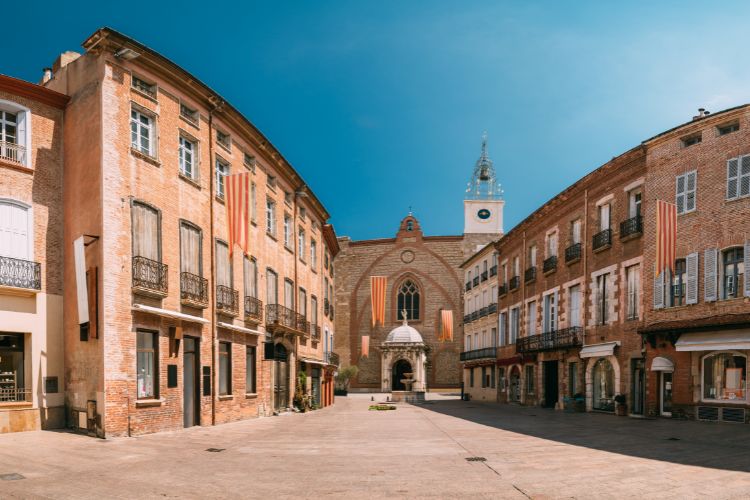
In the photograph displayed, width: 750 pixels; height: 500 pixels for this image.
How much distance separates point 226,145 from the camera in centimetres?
2467

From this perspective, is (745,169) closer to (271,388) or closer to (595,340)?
(595,340)

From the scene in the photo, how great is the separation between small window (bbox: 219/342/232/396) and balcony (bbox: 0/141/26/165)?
28.7ft

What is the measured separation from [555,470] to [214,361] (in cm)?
1320

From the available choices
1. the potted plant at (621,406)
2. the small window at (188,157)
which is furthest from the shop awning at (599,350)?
the small window at (188,157)

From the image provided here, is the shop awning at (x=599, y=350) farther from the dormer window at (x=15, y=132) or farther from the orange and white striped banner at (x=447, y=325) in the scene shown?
the orange and white striped banner at (x=447, y=325)

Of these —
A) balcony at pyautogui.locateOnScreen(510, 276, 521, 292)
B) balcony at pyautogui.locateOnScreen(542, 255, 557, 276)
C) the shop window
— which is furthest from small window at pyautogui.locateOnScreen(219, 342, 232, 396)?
balcony at pyautogui.locateOnScreen(510, 276, 521, 292)

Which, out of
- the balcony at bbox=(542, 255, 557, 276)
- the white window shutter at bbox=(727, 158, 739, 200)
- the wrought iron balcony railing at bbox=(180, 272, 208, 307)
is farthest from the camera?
the balcony at bbox=(542, 255, 557, 276)

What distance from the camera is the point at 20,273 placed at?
1703 cm

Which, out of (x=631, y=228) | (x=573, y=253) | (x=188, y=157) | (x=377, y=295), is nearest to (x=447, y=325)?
(x=377, y=295)

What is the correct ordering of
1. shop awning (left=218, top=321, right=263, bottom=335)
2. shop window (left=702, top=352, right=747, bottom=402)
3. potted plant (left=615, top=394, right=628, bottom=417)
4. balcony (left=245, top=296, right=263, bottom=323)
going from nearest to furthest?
shop window (left=702, top=352, right=747, bottom=402) < shop awning (left=218, top=321, right=263, bottom=335) < balcony (left=245, top=296, right=263, bottom=323) < potted plant (left=615, top=394, right=628, bottom=417)

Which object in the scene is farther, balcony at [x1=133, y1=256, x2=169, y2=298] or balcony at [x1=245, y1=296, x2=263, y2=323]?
balcony at [x1=245, y1=296, x2=263, y2=323]

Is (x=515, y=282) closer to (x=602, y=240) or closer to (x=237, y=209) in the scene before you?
(x=602, y=240)

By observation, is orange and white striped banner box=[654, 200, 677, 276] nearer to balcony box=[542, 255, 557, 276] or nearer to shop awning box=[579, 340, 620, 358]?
shop awning box=[579, 340, 620, 358]

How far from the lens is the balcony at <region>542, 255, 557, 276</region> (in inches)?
1358
